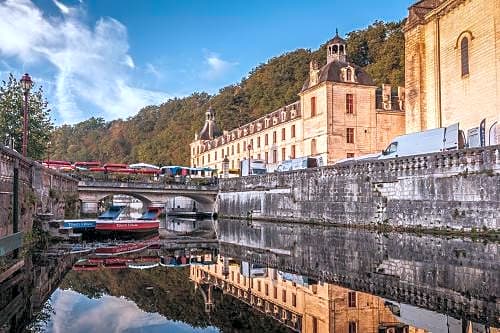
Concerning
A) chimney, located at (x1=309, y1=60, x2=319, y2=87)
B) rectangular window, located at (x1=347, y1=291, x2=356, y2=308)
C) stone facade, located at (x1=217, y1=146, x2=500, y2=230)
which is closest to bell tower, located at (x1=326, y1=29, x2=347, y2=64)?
chimney, located at (x1=309, y1=60, x2=319, y2=87)

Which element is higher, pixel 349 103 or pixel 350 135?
pixel 349 103

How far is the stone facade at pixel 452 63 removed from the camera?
29.0 m

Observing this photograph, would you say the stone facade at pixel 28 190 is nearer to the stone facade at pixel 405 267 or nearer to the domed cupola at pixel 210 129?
the stone facade at pixel 405 267

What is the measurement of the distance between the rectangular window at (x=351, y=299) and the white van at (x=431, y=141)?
701 inches

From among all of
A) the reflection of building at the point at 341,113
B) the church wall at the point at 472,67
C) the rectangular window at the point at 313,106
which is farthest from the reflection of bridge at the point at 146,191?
the church wall at the point at 472,67

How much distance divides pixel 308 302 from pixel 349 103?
37.2 meters

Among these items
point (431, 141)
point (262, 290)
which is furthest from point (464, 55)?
point (262, 290)

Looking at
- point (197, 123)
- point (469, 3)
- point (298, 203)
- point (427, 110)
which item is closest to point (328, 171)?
point (298, 203)

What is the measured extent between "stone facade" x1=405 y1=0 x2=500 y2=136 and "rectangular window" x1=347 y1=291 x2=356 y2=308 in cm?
2201

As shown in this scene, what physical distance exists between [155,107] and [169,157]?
34369 millimetres

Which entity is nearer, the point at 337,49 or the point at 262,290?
the point at 262,290

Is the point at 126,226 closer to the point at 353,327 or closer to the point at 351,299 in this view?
the point at 351,299

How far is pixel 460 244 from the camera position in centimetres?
1842

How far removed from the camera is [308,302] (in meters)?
10.2
